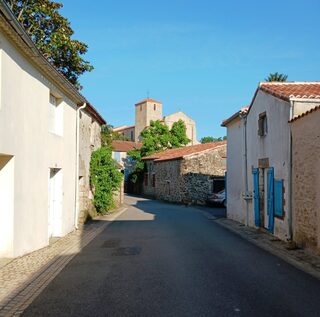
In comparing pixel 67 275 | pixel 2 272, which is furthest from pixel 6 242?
pixel 67 275

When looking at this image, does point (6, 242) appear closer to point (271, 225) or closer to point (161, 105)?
point (271, 225)

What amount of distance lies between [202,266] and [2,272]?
381cm

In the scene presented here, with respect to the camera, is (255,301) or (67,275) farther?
(67,275)

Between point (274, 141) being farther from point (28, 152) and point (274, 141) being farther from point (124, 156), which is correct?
point (124, 156)

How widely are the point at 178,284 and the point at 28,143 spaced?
5451 mm

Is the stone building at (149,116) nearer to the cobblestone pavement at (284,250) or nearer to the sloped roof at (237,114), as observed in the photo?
the sloped roof at (237,114)

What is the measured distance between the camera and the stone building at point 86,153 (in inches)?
736

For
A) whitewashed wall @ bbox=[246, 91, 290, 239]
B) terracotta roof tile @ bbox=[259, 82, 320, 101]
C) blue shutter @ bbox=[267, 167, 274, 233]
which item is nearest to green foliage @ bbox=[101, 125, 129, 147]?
whitewashed wall @ bbox=[246, 91, 290, 239]

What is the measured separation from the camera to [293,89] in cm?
1509

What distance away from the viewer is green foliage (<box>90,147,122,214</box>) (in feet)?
70.9

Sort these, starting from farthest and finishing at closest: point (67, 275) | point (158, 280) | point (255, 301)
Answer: point (67, 275), point (158, 280), point (255, 301)

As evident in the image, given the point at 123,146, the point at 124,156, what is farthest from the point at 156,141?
the point at 123,146

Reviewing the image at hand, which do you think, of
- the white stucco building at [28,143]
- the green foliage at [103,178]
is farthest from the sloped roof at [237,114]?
the white stucco building at [28,143]

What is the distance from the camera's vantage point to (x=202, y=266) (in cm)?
908
